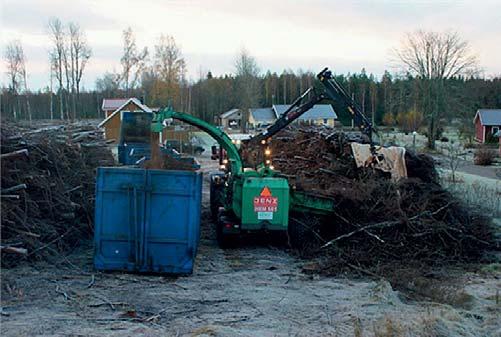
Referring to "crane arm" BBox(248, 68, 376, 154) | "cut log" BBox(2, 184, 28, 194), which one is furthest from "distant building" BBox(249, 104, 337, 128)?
"cut log" BBox(2, 184, 28, 194)

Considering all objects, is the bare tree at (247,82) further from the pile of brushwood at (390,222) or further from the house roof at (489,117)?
the pile of brushwood at (390,222)

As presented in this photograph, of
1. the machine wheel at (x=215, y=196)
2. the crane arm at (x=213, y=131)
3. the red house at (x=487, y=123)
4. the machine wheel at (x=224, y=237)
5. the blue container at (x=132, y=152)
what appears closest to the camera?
the machine wheel at (x=224, y=237)

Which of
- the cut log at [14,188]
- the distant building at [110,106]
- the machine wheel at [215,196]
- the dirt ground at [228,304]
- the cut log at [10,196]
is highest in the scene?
the distant building at [110,106]

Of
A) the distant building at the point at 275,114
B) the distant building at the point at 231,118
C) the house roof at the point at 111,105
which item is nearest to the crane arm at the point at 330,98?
the house roof at the point at 111,105

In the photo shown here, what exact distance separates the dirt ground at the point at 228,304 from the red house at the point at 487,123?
161 feet

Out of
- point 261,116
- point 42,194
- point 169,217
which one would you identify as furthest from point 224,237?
point 261,116

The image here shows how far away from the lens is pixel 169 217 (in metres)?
8.98

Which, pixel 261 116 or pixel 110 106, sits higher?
pixel 110 106

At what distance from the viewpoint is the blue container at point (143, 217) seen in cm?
891

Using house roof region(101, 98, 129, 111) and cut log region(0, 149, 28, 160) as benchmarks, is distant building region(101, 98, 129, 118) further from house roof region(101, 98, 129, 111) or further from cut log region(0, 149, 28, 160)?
cut log region(0, 149, 28, 160)

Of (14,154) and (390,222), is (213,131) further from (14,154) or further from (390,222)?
(14,154)

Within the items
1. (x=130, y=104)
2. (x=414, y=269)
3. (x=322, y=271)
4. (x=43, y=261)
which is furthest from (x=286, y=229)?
(x=130, y=104)

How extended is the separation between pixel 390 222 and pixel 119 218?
209 inches

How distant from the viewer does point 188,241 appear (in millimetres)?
9016
